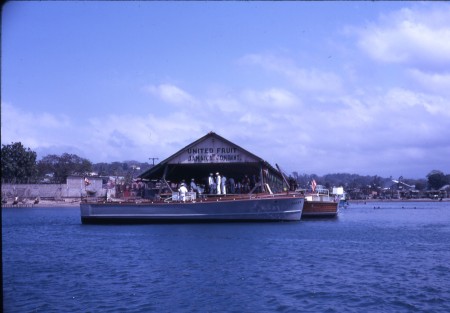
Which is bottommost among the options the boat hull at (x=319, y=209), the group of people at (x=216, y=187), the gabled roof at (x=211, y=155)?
the boat hull at (x=319, y=209)

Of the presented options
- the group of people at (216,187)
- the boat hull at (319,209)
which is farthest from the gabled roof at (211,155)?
the boat hull at (319,209)

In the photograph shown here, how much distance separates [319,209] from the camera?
50.4 metres

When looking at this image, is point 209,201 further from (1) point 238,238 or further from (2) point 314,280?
(2) point 314,280

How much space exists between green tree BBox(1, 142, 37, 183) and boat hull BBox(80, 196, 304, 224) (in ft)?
205

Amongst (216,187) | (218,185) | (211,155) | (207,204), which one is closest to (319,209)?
(216,187)

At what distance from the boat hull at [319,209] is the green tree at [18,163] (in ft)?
203

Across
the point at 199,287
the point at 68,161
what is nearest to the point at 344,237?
the point at 199,287

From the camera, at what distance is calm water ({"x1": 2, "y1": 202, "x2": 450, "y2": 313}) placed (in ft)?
44.1

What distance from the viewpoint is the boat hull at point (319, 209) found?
4912 cm

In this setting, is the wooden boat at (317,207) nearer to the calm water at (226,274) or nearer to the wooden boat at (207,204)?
the wooden boat at (207,204)

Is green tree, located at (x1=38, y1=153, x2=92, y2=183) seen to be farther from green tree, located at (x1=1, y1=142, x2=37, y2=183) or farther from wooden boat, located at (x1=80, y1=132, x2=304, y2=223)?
wooden boat, located at (x1=80, y1=132, x2=304, y2=223)

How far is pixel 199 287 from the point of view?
15.2m

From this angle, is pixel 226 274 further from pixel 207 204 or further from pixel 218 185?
pixel 218 185

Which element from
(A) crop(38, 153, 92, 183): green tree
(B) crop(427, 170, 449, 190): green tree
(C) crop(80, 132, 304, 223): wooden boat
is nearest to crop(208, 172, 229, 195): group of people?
(C) crop(80, 132, 304, 223): wooden boat
